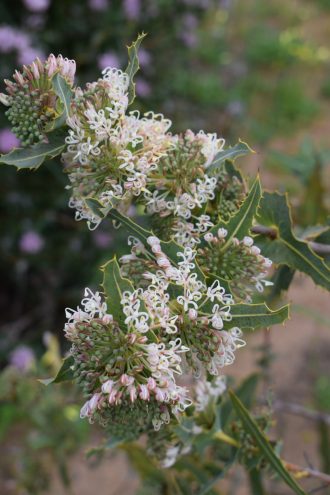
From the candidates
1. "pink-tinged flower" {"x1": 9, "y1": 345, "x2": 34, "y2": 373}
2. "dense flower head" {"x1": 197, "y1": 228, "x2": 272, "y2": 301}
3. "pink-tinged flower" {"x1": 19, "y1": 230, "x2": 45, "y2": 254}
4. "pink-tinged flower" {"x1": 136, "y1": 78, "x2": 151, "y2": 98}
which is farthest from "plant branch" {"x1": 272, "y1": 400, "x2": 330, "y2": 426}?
"pink-tinged flower" {"x1": 136, "y1": 78, "x2": 151, "y2": 98}

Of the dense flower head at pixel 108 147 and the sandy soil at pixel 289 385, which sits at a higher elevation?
the dense flower head at pixel 108 147

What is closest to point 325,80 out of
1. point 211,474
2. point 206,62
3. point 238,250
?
point 206,62

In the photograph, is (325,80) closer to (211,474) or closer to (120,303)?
(211,474)

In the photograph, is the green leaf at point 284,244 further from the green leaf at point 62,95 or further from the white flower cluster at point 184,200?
the green leaf at point 62,95

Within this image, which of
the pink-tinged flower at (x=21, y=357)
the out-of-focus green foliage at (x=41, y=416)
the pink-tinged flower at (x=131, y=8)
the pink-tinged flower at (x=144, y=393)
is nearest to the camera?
the pink-tinged flower at (x=144, y=393)

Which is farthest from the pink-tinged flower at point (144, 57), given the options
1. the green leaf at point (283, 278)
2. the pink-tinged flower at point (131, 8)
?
the green leaf at point (283, 278)

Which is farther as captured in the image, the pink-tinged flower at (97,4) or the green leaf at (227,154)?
the pink-tinged flower at (97,4)

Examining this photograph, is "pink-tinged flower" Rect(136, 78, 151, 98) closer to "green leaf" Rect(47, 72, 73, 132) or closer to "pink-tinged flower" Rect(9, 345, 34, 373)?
"pink-tinged flower" Rect(9, 345, 34, 373)
